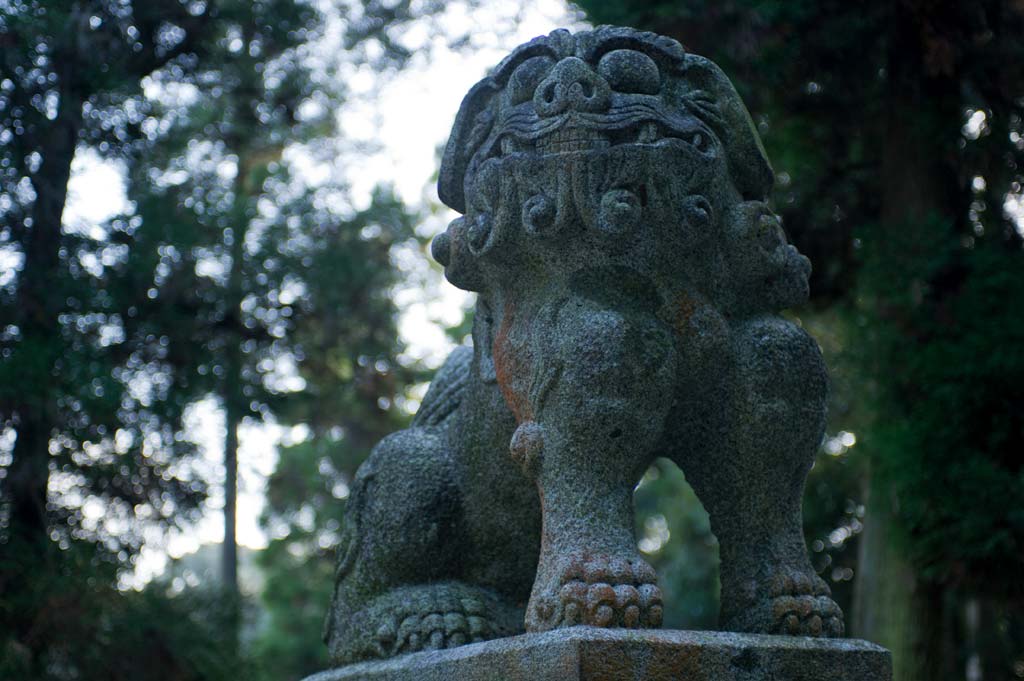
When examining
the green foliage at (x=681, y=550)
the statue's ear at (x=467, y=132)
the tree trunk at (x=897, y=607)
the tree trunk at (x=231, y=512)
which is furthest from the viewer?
the green foliage at (x=681, y=550)

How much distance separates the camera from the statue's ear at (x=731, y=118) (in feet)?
9.80

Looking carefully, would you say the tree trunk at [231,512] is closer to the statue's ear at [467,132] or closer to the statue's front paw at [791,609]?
the statue's ear at [467,132]

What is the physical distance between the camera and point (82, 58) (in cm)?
702

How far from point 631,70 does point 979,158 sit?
5199 millimetres

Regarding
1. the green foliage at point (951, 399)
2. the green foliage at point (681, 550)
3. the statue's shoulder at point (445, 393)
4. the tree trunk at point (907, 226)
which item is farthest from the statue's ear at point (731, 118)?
the green foliage at point (681, 550)

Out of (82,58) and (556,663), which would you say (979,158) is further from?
(556,663)

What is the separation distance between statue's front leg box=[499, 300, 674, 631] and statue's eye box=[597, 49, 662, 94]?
52cm

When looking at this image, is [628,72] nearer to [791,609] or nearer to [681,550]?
[791,609]

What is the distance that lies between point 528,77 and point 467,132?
227 mm

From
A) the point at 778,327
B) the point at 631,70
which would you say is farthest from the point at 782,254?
the point at 631,70

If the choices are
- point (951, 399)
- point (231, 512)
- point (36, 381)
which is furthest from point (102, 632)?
point (951, 399)

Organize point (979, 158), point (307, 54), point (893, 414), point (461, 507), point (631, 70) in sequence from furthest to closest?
point (307, 54)
point (979, 158)
point (893, 414)
point (461, 507)
point (631, 70)

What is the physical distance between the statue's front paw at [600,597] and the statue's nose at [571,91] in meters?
0.99

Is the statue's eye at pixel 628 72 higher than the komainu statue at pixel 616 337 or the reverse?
higher
